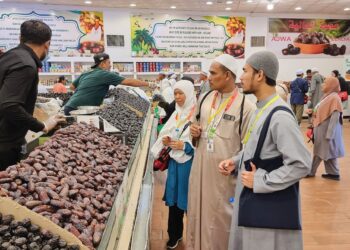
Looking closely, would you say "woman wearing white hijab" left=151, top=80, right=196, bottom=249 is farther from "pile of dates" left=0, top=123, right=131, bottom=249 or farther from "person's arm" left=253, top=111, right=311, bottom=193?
"person's arm" left=253, top=111, right=311, bottom=193

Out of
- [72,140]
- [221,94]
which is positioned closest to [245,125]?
[221,94]

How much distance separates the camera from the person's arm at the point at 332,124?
4598 mm

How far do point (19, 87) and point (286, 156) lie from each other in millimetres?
1549

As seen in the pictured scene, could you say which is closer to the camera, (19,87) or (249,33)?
(19,87)

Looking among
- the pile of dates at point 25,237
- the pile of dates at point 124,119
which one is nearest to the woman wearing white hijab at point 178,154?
the pile of dates at point 124,119

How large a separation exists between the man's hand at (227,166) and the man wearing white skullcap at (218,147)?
17 centimetres

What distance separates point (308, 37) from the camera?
12102 millimetres

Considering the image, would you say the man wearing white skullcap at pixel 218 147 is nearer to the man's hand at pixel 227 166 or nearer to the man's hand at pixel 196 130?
the man's hand at pixel 196 130

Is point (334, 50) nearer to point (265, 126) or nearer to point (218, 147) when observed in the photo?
point (218, 147)

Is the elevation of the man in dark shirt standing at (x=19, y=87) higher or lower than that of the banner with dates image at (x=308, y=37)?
lower

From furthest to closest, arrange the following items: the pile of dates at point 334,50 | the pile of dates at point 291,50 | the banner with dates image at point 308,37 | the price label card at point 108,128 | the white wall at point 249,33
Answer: the pile of dates at point 334,50 → the pile of dates at point 291,50 → the banner with dates image at point 308,37 → the white wall at point 249,33 → the price label card at point 108,128

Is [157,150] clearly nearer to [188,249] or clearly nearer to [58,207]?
[188,249]

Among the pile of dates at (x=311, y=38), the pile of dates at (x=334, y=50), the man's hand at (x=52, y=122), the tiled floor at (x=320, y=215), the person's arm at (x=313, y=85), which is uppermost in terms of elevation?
the pile of dates at (x=311, y=38)

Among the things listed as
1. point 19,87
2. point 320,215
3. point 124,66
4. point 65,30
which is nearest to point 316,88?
point 124,66
